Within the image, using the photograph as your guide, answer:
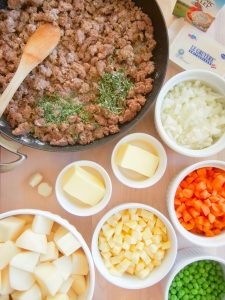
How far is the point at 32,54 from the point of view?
135 centimetres

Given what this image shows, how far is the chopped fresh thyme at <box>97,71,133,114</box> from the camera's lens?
1.42 metres

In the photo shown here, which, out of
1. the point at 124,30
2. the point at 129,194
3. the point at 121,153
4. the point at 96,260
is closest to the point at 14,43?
the point at 124,30

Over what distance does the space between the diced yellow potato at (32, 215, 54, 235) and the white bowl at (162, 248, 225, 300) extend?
1.33 ft

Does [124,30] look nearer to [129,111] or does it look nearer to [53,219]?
[129,111]

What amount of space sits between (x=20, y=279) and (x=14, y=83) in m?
0.56

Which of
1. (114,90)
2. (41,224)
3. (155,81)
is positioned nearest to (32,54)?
(114,90)

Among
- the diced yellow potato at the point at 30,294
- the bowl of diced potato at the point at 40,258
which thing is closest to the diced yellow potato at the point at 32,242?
the bowl of diced potato at the point at 40,258

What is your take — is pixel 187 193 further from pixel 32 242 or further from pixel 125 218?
pixel 32 242

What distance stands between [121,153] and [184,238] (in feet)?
1.13

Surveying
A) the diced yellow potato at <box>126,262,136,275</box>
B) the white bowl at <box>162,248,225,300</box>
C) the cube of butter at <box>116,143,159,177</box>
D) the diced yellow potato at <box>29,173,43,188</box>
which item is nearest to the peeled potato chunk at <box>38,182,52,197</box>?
the diced yellow potato at <box>29,173,43,188</box>

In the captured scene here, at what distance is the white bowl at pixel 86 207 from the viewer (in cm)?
146

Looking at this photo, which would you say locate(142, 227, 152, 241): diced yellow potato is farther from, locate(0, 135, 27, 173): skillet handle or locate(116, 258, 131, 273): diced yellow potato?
locate(0, 135, 27, 173): skillet handle

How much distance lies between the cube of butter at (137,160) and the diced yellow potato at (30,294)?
1.46ft

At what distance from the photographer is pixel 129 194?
1.53 meters
